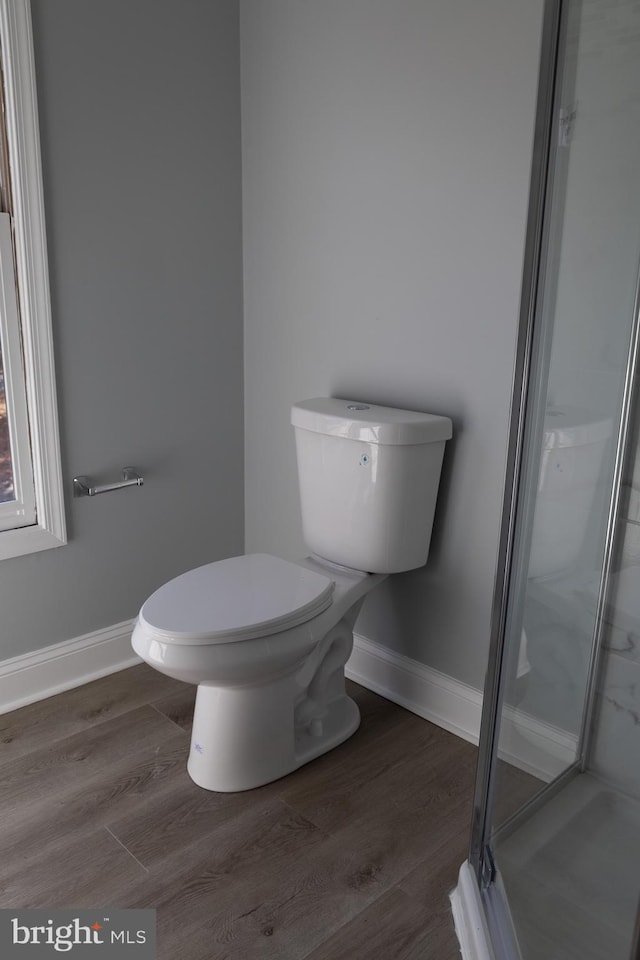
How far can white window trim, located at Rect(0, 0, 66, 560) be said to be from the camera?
1.96 meters

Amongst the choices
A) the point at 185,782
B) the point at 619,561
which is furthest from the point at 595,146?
the point at 185,782

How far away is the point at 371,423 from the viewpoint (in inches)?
78.5

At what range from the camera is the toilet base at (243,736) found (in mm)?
1938

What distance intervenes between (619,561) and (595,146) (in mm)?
596

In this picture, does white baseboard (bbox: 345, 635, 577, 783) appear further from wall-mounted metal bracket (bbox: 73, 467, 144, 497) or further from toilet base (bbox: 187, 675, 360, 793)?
wall-mounted metal bracket (bbox: 73, 467, 144, 497)

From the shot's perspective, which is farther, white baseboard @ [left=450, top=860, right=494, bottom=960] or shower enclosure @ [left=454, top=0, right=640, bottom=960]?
white baseboard @ [left=450, top=860, right=494, bottom=960]

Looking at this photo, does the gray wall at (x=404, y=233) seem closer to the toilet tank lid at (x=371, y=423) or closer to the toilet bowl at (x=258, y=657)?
the toilet tank lid at (x=371, y=423)

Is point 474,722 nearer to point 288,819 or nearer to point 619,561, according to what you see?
point 288,819

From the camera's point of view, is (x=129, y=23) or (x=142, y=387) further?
(x=142, y=387)

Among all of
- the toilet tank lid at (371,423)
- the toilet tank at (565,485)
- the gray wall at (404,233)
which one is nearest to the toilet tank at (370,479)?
the toilet tank lid at (371,423)

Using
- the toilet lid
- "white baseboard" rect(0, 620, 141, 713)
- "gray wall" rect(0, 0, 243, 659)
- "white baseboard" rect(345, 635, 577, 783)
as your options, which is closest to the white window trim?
"gray wall" rect(0, 0, 243, 659)

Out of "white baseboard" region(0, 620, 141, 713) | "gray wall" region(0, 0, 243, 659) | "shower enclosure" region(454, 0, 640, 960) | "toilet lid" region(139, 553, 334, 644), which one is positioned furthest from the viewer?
"white baseboard" region(0, 620, 141, 713)

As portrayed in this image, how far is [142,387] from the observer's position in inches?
94.3

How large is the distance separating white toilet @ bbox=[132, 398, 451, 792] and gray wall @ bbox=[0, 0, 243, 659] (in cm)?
49
